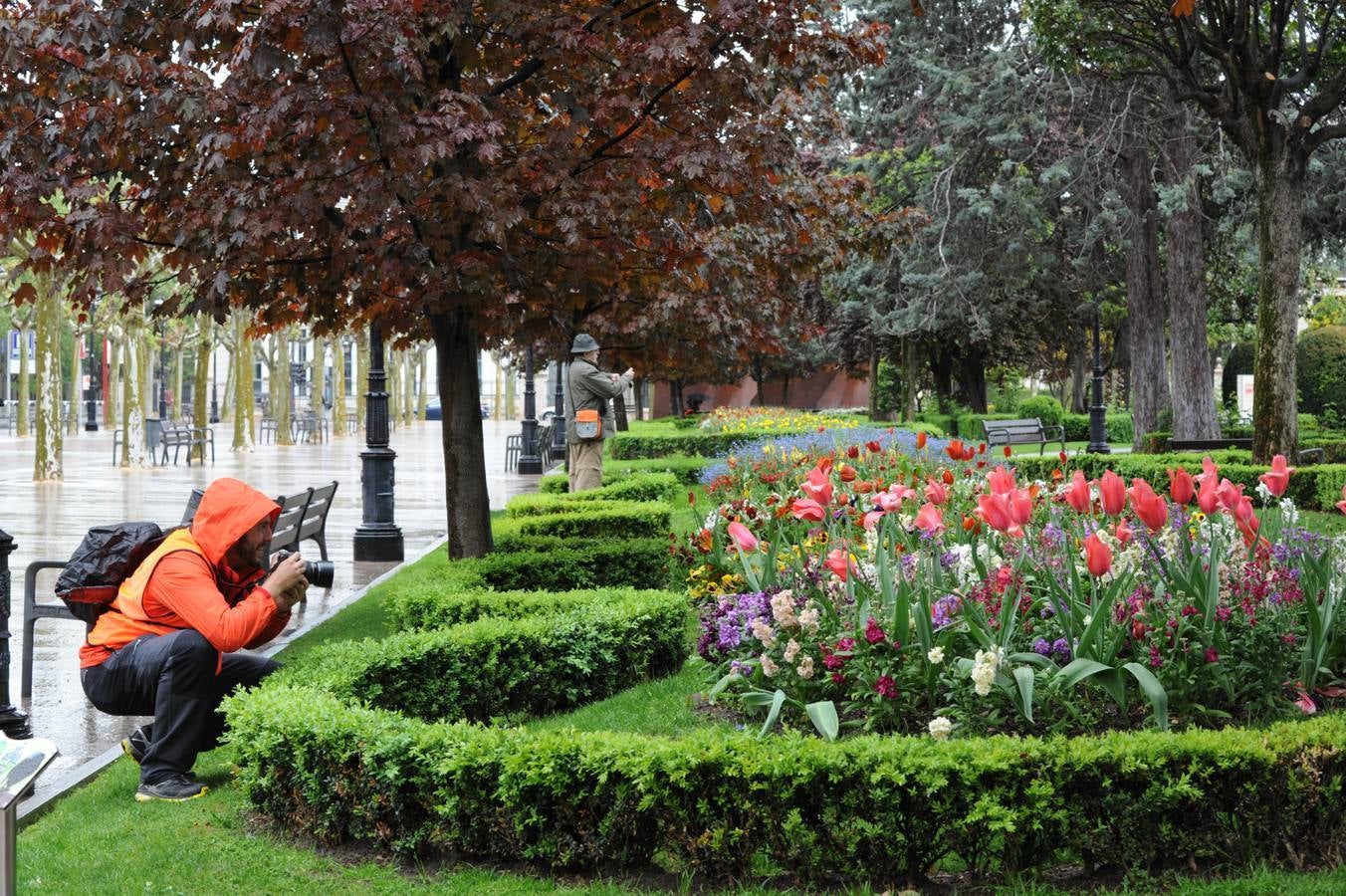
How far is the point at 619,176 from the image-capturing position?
838cm

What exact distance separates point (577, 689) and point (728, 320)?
16.4 m

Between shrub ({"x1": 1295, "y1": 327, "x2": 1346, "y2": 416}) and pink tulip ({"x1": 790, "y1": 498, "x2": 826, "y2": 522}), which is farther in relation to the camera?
shrub ({"x1": 1295, "y1": 327, "x2": 1346, "y2": 416})

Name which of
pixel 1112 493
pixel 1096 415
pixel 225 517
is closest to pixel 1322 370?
pixel 1096 415

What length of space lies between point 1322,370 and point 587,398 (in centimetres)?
1856

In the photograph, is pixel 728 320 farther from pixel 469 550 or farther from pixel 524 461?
pixel 469 550

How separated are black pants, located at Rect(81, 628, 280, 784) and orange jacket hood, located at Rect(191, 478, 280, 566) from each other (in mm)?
338

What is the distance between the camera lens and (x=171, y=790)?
17.3ft

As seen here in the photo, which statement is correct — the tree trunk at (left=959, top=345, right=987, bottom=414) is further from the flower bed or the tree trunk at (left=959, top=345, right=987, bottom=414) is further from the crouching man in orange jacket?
the crouching man in orange jacket

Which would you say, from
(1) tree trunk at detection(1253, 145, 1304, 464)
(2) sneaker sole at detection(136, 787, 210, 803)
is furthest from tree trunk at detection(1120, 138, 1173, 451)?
(2) sneaker sole at detection(136, 787, 210, 803)

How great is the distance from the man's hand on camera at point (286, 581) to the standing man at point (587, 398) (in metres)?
7.60

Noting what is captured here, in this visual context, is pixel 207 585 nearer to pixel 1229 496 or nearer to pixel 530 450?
pixel 1229 496

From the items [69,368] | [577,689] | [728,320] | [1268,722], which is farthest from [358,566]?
[69,368]

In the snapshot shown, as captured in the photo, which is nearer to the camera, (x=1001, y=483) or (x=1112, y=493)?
(x=1112, y=493)

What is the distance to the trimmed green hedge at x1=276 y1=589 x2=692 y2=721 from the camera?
5.89m
